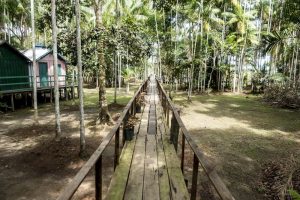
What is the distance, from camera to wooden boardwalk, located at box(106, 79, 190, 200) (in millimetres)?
4758

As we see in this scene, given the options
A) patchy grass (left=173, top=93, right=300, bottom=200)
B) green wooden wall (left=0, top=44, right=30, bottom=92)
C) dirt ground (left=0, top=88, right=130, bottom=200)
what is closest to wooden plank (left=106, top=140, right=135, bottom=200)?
dirt ground (left=0, top=88, right=130, bottom=200)

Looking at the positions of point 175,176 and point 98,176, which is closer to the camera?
point 98,176

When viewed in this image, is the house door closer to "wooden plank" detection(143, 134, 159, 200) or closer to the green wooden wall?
the green wooden wall

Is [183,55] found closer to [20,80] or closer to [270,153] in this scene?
[20,80]

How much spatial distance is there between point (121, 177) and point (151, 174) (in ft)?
2.10

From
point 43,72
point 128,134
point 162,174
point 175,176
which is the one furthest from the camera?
point 43,72

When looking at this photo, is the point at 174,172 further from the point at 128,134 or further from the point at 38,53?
the point at 38,53

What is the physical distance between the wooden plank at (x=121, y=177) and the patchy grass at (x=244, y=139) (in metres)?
3.03

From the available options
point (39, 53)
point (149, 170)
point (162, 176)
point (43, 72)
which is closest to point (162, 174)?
point (162, 176)

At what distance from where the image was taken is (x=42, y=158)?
33.3 feet

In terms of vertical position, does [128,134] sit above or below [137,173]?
above

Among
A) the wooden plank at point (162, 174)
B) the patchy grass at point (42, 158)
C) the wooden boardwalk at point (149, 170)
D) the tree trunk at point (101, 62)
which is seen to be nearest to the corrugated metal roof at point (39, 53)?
the patchy grass at point (42, 158)

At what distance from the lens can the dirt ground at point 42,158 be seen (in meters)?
7.86

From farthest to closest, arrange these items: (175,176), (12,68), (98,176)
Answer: (12,68) < (175,176) < (98,176)
